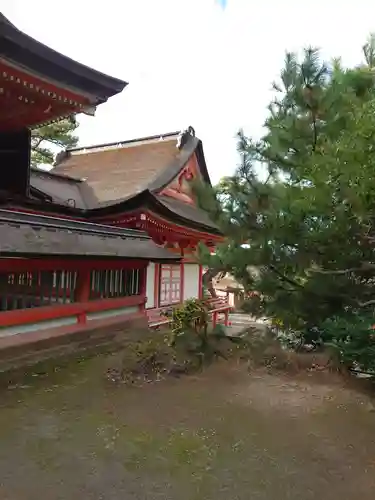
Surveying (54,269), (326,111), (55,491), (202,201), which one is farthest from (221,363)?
(326,111)

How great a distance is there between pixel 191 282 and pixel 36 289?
6.85m

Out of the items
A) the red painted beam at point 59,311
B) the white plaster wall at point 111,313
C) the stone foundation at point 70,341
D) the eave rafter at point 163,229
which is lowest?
the stone foundation at point 70,341

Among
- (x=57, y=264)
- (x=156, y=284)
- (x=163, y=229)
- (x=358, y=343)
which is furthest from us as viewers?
(x=156, y=284)

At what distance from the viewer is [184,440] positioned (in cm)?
345

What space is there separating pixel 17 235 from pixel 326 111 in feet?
12.2

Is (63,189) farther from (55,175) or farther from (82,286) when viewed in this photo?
(82,286)

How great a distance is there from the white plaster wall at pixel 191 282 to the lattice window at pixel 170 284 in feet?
1.40

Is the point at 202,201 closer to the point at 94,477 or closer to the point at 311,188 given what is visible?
the point at 311,188

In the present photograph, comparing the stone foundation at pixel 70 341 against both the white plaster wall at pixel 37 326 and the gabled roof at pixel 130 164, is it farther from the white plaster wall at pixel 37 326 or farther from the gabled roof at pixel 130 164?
the gabled roof at pixel 130 164

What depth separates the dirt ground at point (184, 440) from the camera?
8.93 ft

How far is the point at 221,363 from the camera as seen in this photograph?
6.12 meters

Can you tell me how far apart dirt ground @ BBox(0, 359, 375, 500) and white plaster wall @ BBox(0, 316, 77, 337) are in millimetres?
778

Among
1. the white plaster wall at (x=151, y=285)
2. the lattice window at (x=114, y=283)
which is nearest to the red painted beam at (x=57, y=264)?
the lattice window at (x=114, y=283)

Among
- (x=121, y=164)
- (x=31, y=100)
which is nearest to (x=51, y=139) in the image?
(x=121, y=164)
